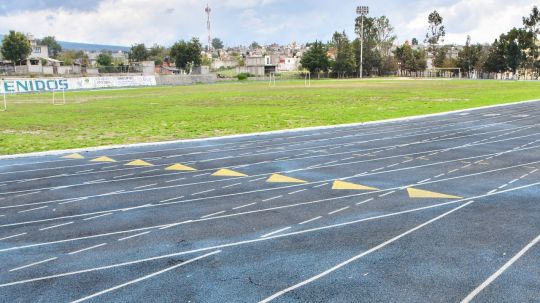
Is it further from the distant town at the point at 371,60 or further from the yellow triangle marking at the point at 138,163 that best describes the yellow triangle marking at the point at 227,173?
the distant town at the point at 371,60

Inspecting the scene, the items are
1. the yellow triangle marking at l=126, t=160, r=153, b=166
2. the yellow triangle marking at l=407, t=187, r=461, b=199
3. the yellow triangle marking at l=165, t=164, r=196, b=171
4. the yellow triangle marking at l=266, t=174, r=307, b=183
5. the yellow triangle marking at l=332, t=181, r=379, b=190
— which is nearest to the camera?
the yellow triangle marking at l=407, t=187, r=461, b=199

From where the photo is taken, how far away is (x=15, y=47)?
96125mm

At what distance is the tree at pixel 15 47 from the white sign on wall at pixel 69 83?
1480 inches

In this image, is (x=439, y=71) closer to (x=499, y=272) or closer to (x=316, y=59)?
(x=316, y=59)

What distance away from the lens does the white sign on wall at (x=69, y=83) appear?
2188 inches

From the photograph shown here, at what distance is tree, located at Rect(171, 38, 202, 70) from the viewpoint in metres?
104

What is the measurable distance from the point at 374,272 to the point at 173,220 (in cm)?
385

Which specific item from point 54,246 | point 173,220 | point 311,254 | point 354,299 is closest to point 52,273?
point 54,246

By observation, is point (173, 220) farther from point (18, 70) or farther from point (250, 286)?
point (18, 70)

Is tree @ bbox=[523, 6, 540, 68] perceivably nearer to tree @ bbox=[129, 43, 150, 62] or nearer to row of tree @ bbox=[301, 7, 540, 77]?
row of tree @ bbox=[301, 7, 540, 77]

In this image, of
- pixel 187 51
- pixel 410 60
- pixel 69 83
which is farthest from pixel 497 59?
pixel 69 83

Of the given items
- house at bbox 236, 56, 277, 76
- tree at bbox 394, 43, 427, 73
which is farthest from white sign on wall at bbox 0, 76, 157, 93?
tree at bbox 394, 43, 427, 73

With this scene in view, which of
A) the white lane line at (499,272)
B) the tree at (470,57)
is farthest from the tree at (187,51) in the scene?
the white lane line at (499,272)

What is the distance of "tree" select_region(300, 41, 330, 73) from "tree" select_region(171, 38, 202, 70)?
2416cm
